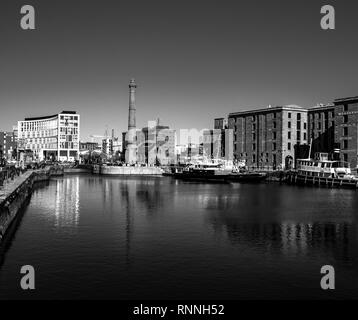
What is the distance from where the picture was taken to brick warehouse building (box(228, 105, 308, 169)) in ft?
456

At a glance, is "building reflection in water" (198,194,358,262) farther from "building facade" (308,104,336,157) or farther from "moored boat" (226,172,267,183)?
"building facade" (308,104,336,157)

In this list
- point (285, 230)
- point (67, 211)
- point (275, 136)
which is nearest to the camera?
point (285, 230)

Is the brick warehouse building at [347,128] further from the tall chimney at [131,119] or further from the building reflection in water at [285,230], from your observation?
the tall chimney at [131,119]

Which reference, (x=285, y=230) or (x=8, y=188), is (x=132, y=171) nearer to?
(x=8, y=188)

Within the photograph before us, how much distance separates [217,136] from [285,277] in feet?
496

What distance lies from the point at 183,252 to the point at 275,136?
112658 millimetres

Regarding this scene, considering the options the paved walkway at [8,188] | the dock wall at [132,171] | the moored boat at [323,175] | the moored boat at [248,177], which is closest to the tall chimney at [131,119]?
the dock wall at [132,171]

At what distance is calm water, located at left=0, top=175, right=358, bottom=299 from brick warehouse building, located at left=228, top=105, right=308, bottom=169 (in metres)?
82.0

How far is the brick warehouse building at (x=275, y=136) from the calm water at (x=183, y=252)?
8196 cm


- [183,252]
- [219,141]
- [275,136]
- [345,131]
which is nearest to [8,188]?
[183,252]

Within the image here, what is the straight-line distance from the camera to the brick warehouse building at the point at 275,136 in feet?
456

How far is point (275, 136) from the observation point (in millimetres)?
140875
